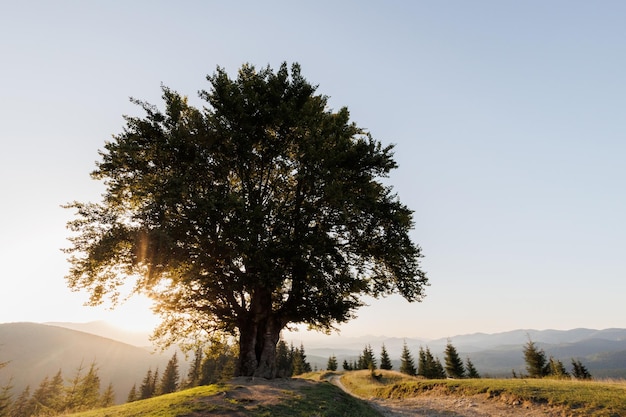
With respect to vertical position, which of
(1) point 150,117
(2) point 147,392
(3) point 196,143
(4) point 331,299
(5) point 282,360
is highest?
(1) point 150,117

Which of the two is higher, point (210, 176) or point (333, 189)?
point (210, 176)

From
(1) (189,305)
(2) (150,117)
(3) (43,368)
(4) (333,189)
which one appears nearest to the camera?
(4) (333,189)

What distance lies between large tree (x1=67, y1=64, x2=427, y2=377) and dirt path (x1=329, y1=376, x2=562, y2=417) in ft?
22.4

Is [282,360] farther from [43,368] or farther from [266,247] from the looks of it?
[43,368]

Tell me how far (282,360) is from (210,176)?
74403 mm

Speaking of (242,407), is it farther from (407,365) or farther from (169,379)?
(169,379)

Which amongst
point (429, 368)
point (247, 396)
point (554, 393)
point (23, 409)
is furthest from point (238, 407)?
point (23, 409)

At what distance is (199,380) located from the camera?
71875 millimetres

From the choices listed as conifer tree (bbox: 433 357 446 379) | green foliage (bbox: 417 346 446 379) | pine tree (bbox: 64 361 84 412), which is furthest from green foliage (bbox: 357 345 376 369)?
pine tree (bbox: 64 361 84 412)

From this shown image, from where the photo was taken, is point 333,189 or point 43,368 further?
point 43,368

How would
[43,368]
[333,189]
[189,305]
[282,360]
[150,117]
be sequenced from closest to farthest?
[333,189] < [150,117] < [189,305] < [282,360] < [43,368]

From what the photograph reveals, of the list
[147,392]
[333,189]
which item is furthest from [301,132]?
[147,392]

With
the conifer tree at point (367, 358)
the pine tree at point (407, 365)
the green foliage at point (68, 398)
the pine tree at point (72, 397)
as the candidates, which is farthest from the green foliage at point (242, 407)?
the conifer tree at point (367, 358)

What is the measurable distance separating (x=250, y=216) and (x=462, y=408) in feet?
58.9
